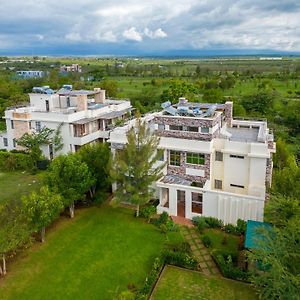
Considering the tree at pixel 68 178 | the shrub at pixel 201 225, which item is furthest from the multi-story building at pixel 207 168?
the tree at pixel 68 178

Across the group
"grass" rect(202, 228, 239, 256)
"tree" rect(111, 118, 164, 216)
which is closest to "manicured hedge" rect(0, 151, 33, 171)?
"tree" rect(111, 118, 164, 216)

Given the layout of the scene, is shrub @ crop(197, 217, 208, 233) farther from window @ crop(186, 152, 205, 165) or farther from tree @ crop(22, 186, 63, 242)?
tree @ crop(22, 186, 63, 242)

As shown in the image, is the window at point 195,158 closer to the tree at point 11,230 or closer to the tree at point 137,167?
the tree at point 137,167

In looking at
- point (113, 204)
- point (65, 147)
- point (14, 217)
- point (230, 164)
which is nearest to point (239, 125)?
point (230, 164)

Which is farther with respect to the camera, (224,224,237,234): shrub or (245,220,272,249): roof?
(224,224,237,234): shrub

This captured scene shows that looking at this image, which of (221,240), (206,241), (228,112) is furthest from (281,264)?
(228,112)

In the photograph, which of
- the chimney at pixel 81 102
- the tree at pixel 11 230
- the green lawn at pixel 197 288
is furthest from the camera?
the chimney at pixel 81 102

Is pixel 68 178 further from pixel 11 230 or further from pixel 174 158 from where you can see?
pixel 174 158
